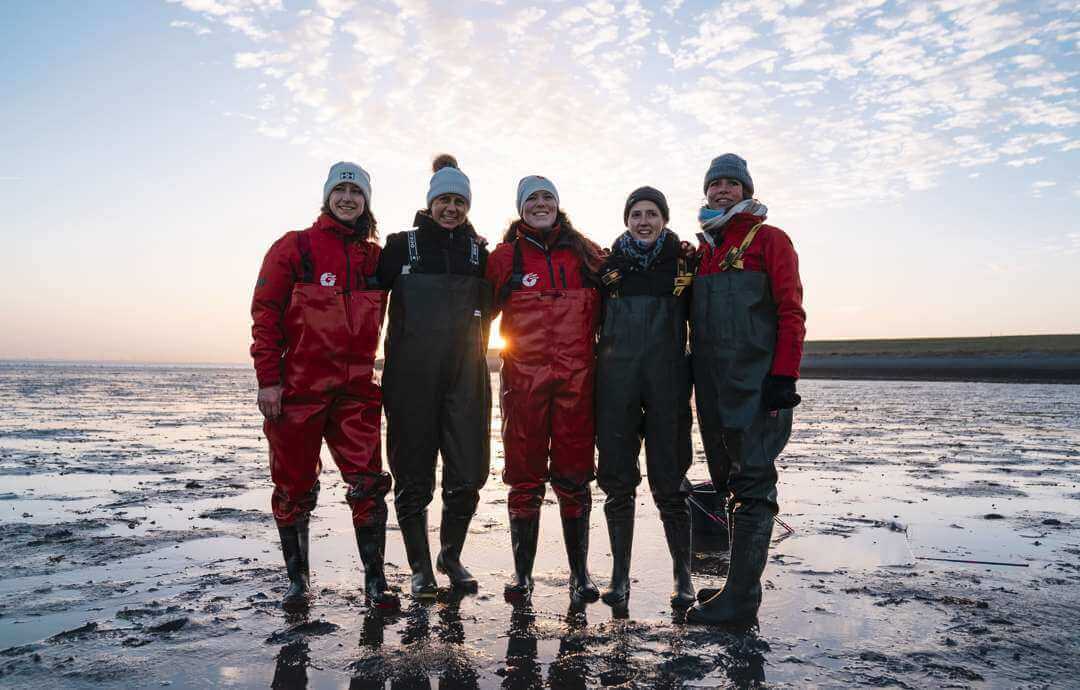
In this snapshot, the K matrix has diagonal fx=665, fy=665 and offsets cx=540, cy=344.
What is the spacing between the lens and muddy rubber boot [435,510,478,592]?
387 centimetres

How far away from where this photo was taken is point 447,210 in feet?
13.3

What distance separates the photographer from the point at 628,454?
3773 millimetres

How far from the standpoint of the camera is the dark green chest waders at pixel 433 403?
3.84 meters

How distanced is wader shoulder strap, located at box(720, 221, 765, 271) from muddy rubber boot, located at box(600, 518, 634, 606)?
1536 millimetres

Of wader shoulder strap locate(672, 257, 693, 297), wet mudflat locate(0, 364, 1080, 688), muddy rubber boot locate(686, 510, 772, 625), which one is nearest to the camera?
wet mudflat locate(0, 364, 1080, 688)

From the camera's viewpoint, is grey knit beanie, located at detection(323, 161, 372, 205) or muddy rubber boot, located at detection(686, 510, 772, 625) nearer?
muddy rubber boot, located at detection(686, 510, 772, 625)

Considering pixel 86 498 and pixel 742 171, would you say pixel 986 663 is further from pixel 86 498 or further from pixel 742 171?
pixel 86 498

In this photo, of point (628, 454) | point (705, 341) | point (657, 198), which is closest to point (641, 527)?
point (628, 454)

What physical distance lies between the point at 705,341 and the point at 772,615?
4.74 ft

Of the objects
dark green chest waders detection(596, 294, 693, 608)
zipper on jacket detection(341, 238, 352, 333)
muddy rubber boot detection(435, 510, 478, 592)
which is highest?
zipper on jacket detection(341, 238, 352, 333)

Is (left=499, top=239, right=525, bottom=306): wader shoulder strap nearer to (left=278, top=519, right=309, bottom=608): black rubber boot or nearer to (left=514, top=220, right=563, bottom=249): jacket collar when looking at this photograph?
(left=514, top=220, right=563, bottom=249): jacket collar

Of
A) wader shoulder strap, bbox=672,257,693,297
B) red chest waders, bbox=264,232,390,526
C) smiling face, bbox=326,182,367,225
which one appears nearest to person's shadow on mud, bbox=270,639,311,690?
red chest waders, bbox=264,232,390,526

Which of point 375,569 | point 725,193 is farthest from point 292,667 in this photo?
point 725,193

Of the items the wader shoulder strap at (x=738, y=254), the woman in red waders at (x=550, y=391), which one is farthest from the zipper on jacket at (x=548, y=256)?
the wader shoulder strap at (x=738, y=254)
